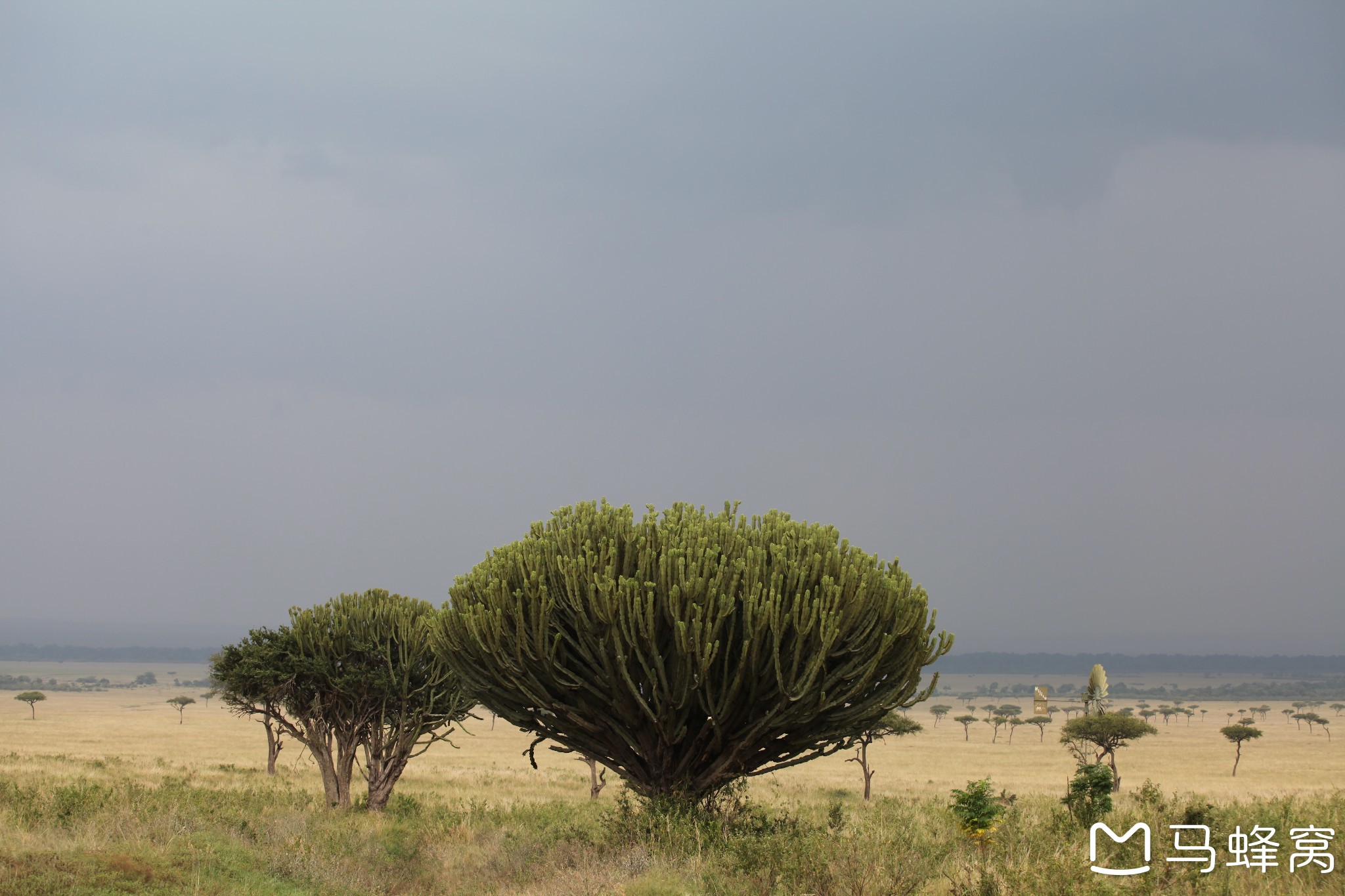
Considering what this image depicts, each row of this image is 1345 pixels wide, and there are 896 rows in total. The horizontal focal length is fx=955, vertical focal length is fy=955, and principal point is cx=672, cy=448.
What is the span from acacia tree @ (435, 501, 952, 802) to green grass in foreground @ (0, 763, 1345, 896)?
1115mm

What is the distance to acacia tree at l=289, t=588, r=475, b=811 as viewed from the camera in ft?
73.2

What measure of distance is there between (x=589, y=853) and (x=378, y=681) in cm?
1123

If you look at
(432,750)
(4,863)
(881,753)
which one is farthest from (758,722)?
(881,753)

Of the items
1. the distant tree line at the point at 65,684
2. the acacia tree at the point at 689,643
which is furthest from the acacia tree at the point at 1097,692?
the distant tree line at the point at 65,684

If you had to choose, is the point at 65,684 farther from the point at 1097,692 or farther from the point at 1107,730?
the point at 1107,730

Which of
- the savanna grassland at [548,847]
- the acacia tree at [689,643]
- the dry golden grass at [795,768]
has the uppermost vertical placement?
the acacia tree at [689,643]

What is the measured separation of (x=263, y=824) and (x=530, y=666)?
715 cm

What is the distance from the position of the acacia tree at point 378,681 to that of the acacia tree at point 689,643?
9474mm

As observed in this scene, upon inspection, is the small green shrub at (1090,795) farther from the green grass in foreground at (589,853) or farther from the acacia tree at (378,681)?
the acacia tree at (378,681)

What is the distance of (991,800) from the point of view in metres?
12.9

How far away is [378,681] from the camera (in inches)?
862

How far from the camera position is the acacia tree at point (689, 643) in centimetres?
1177

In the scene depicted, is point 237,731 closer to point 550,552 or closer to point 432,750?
point 432,750

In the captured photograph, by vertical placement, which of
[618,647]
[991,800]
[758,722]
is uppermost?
[618,647]
